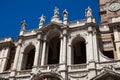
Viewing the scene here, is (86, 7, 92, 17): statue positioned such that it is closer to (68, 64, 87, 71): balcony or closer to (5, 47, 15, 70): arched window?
(68, 64, 87, 71): balcony

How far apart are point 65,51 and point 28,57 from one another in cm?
771

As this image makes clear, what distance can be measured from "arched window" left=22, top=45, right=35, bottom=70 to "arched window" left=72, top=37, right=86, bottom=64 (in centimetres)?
637

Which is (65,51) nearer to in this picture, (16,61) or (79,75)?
(79,75)

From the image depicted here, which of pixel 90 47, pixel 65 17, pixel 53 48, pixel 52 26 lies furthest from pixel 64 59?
pixel 65 17

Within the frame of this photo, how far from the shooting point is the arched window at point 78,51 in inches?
1150

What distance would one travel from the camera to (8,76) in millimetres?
28906

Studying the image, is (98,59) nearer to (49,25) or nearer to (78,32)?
(78,32)

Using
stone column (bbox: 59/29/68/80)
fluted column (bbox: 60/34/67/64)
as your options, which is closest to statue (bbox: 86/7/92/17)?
stone column (bbox: 59/29/68/80)

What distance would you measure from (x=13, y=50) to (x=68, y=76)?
1188 centimetres

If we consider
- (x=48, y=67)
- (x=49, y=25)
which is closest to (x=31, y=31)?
(x=49, y=25)

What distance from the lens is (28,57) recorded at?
32.6 metres

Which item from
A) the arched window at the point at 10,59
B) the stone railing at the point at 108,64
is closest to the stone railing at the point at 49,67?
the stone railing at the point at 108,64

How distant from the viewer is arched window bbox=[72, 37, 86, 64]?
29212mm

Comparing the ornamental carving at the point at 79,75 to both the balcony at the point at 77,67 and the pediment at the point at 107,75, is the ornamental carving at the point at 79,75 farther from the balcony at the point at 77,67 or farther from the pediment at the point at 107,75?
the pediment at the point at 107,75
